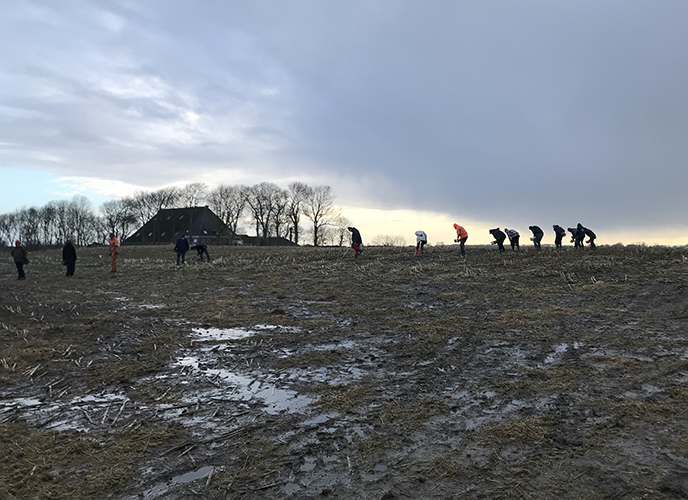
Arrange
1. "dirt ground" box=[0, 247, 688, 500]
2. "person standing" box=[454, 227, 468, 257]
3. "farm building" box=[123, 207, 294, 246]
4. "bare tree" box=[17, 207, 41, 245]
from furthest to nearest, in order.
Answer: "bare tree" box=[17, 207, 41, 245] < "farm building" box=[123, 207, 294, 246] < "person standing" box=[454, 227, 468, 257] < "dirt ground" box=[0, 247, 688, 500]

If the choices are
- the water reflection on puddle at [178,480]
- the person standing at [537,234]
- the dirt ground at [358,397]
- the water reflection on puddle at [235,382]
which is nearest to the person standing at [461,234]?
the person standing at [537,234]

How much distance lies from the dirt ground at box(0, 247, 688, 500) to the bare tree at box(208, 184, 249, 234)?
7505cm

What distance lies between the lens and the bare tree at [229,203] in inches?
3386

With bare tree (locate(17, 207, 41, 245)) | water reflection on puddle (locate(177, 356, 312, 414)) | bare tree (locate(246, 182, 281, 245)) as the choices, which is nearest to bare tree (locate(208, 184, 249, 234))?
bare tree (locate(246, 182, 281, 245))

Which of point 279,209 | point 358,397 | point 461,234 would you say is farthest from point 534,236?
point 279,209

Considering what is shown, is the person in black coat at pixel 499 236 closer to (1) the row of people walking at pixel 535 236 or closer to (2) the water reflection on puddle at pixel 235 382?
(1) the row of people walking at pixel 535 236

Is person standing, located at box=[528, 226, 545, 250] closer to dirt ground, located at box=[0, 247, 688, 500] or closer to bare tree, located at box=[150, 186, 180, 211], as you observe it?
dirt ground, located at box=[0, 247, 688, 500]

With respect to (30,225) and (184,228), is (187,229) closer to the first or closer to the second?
(184,228)

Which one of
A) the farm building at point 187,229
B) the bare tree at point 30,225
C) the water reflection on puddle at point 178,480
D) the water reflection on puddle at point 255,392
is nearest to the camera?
the water reflection on puddle at point 178,480

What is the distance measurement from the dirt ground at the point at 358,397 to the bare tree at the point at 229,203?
2955 inches

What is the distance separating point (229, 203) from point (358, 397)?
277ft

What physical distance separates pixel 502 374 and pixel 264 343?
429 cm

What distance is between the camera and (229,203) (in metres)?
86.4

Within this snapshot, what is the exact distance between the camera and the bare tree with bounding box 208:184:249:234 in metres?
86.0
